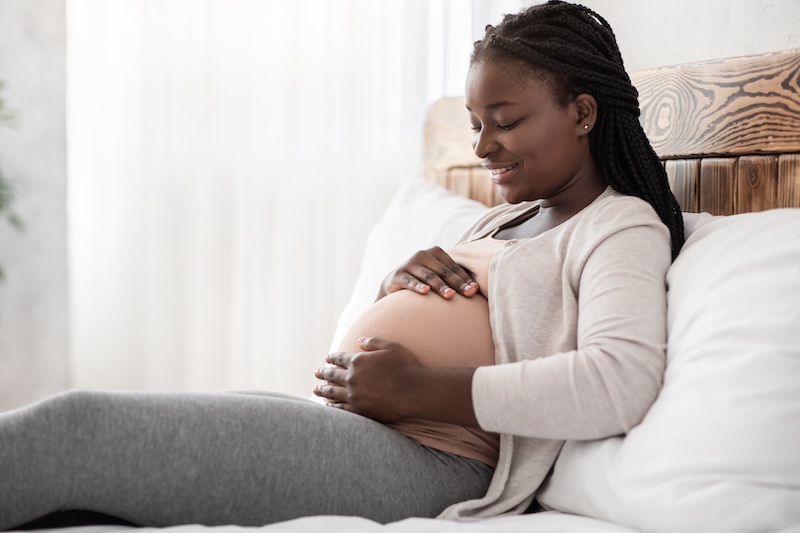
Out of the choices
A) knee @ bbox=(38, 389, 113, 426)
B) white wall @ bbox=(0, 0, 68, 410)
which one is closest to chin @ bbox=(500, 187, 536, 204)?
knee @ bbox=(38, 389, 113, 426)

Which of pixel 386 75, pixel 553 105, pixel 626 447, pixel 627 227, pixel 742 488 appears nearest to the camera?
pixel 742 488

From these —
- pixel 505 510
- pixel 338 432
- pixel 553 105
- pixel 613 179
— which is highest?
pixel 553 105

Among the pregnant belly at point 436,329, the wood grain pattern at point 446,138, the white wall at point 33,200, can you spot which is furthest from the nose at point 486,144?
the white wall at point 33,200

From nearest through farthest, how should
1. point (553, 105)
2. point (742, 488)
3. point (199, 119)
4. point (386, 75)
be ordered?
point (742, 488) < point (553, 105) < point (386, 75) < point (199, 119)

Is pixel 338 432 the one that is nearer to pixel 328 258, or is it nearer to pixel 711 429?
pixel 711 429

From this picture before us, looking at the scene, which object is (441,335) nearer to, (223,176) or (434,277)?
(434,277)

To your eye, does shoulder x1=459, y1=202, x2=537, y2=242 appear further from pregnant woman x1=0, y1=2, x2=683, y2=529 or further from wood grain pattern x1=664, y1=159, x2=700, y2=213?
wood grain pattern x1=664, y1=159, x2=700, y2=213

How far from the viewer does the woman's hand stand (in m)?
0.82

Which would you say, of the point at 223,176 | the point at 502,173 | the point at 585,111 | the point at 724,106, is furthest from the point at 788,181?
the point at 223,176

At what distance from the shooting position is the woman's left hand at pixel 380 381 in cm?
84

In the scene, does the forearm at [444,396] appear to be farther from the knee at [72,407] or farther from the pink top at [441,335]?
the knee at [72,407]

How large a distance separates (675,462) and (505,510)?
238 millimetres

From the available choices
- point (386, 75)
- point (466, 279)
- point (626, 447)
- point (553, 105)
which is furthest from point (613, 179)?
point (386, 75)

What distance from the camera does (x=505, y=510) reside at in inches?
33.0
